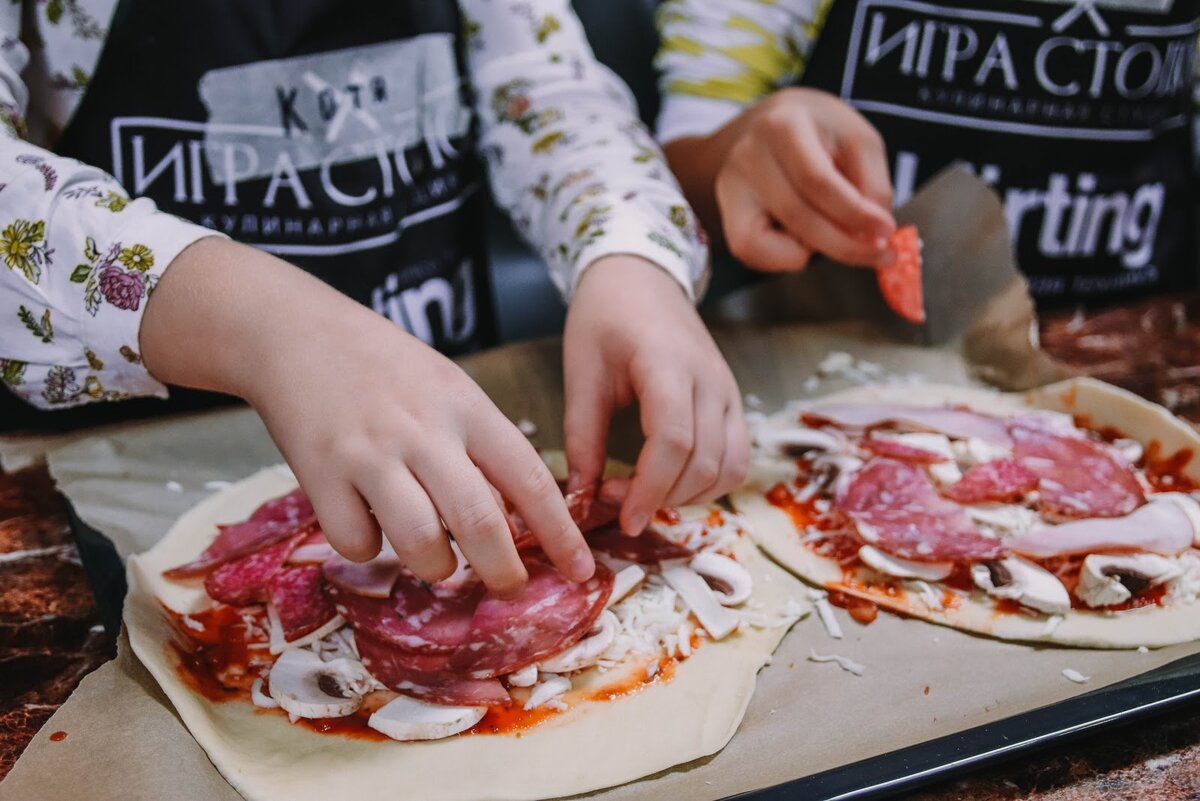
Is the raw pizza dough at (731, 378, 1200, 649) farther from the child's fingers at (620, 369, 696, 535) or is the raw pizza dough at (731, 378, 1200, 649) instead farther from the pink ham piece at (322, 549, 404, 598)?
the pink ham piece at (322, 549, 404, 598)

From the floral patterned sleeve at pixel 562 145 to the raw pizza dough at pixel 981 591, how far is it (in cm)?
25

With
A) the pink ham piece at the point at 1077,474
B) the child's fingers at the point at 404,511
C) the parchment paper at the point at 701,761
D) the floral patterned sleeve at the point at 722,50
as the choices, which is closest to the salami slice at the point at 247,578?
the parchment paper at the point at 701,761

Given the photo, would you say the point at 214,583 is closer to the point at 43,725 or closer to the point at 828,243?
the point at 43,725

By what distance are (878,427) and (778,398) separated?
170 mm

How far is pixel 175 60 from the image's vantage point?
1051 mm

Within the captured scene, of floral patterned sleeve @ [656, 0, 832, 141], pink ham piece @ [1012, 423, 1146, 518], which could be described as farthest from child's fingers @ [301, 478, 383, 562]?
floral patterned sleeve @ [656, 0, 832, 141]

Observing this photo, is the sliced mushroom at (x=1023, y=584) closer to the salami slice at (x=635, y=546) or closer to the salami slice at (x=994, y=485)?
the salami slice at (x=994, y=485)

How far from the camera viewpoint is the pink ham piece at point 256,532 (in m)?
0.92

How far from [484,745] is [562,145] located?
718mm

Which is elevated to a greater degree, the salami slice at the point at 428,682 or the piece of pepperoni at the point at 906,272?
the piece of pepperoni at the point at 906,272

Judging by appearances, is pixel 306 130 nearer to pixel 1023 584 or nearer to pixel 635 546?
pixel 635 546

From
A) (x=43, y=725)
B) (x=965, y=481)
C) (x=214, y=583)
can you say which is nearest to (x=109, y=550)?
(x=214, y=583)

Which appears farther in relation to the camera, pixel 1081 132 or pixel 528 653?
pixel 1081 132

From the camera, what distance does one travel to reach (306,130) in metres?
1.15
